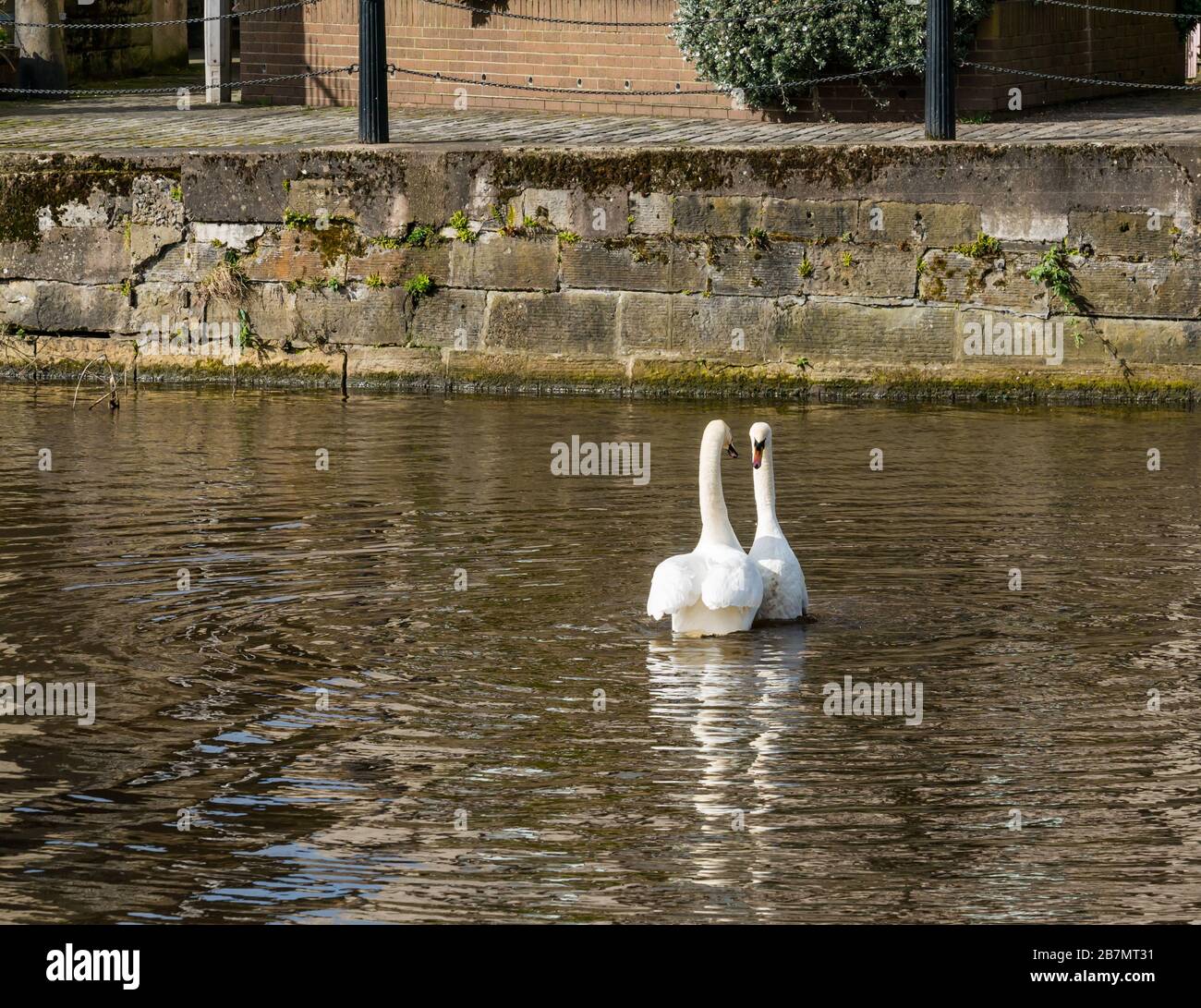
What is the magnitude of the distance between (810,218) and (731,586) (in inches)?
252

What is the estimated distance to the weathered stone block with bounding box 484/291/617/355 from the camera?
15477mm

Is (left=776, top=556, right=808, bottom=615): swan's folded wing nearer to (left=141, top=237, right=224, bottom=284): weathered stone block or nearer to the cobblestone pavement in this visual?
the cobblestone pavement

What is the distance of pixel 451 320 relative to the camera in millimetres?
15844

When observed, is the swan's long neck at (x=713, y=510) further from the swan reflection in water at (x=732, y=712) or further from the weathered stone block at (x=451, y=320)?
the weathered stone block at (x=451, y=320)

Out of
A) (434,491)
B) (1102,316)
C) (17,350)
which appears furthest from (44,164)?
(1102,316)

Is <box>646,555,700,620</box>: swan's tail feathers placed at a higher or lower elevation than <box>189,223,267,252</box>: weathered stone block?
lower

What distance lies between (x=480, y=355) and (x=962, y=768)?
8.85 metres

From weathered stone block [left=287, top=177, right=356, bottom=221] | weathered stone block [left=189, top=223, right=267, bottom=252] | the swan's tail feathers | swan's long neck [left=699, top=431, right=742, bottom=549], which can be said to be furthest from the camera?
weathered stone block [left=189, top=223, right=267, bottom=252]

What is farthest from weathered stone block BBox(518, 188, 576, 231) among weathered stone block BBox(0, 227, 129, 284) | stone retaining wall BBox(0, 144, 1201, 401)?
weathered stone block BBox(0, 227, 129, 284)

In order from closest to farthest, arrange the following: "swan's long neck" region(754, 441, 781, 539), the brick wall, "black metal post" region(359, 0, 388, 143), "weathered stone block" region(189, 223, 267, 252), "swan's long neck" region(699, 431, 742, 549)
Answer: "swan's long neck" region(699, 431, 742, 549) < "swan's long neck" region(754, 441, 781, 539) < "black metal post" region(359, 0, 388, 143) < "weathered stone block" region(189, 223, 267, 252) < the brick wall

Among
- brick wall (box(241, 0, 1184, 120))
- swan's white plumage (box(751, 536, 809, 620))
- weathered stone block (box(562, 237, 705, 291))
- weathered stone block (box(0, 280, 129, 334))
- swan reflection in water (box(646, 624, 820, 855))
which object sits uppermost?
brick wall (box(241, 0, 1184, 120))

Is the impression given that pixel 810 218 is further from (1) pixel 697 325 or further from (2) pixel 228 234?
(2) pixel 228 234
